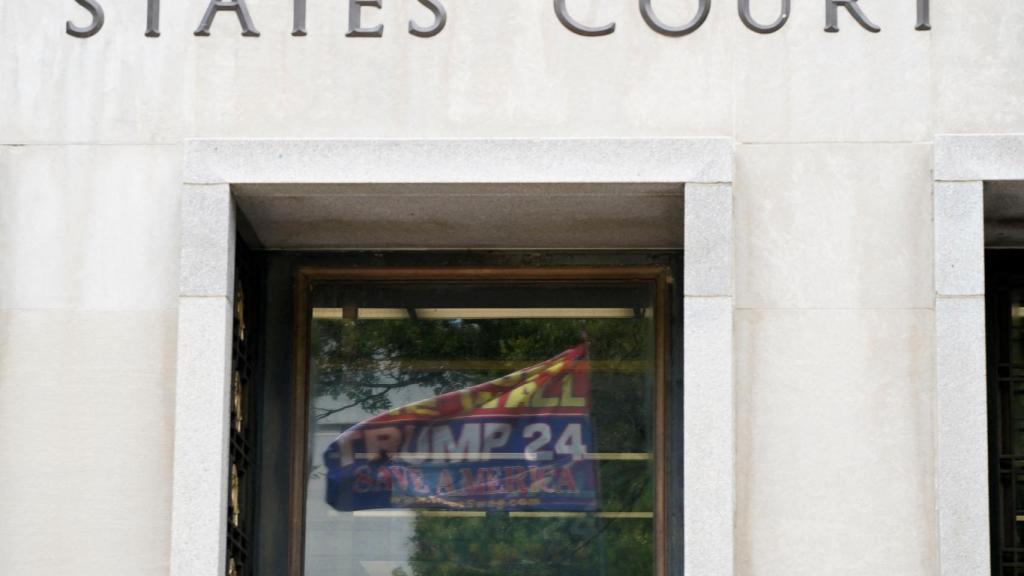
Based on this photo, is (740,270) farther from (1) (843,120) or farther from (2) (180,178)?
(2) (180,178)

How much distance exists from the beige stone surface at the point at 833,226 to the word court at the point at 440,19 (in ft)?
2.63

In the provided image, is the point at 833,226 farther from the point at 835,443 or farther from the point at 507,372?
the point at 507,372

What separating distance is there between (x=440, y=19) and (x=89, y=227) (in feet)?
8.38

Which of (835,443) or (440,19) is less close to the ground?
(440,19)

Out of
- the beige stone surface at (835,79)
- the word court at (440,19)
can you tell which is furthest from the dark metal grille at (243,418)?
the beige stone surface at (835,79)

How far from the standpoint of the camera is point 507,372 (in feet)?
39.6

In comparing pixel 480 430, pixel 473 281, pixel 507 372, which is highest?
pixel 473 281

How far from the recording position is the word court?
1093 cm

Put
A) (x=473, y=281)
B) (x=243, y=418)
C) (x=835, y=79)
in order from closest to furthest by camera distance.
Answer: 1. (x=835, y=79)
2. (x=243, y=418)
3. (x=473, y=281)

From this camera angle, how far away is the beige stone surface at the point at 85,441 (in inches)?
421

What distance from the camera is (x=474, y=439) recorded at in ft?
39.4

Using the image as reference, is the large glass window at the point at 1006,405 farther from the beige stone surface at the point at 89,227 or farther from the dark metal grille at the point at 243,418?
the beige stone surface at the point at 89,227

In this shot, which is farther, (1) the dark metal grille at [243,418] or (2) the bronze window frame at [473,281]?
(2) the bronze window frame at [473,281]

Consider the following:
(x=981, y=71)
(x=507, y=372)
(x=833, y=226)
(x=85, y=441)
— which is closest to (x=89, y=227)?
(x=85, y=441)
